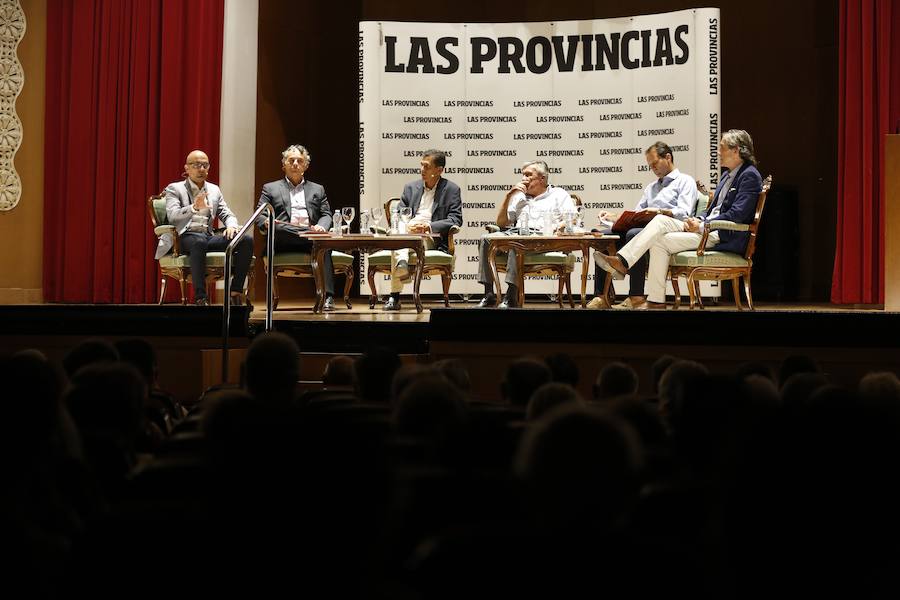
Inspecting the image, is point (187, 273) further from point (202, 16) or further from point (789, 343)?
point (789, 343)

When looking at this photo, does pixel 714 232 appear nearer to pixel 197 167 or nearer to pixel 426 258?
pixel 426 258

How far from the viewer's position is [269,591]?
54.8 inches

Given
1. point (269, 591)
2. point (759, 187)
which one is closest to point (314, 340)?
point (759, 187)

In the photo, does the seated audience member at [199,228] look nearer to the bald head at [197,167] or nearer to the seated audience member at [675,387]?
the bald head at [197,167]

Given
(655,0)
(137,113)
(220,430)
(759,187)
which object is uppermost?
(655,0)

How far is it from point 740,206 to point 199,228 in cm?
331

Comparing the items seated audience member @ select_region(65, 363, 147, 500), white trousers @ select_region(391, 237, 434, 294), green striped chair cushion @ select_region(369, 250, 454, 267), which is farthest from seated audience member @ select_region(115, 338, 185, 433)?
green striped chair cushion @ select_region(369, 250, 454, 267)

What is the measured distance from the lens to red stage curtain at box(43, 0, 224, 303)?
7.99 m

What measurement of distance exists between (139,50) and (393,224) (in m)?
2.79

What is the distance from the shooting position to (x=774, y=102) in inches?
346

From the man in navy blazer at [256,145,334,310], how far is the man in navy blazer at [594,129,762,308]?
1.95 metres

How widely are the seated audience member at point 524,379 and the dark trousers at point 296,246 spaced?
3.99 m

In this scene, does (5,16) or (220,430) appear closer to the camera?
(220,430)

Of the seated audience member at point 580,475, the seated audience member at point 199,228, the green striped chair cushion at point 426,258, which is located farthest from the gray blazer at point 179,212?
the seated audience member at point 580,475
